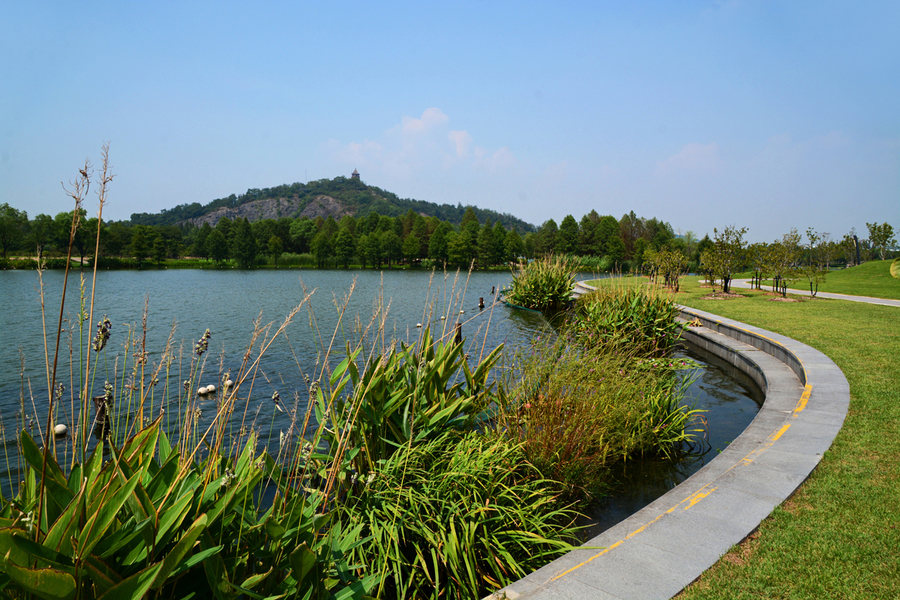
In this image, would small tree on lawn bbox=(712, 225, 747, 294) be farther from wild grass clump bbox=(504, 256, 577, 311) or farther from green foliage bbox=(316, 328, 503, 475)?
green foliage bbox=(316, 328, 503, 475)

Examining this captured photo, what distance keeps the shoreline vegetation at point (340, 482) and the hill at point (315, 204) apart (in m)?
123

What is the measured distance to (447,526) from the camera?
263 centimetres

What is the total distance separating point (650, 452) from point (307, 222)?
74.9m

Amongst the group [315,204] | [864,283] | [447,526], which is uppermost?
[315,204]

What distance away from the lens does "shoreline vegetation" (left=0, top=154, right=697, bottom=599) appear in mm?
1415

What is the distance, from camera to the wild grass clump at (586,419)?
3539 mm

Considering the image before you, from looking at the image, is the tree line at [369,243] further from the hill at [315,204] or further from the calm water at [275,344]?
the hill at [315,204]

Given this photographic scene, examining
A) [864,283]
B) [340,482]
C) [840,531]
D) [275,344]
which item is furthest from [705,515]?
[864,283]

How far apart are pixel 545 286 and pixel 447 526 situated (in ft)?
42.1

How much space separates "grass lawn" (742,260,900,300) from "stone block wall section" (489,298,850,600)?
51.6 ft

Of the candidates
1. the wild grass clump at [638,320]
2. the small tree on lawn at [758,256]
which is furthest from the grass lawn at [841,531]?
the small tree on lawn at [758,256]

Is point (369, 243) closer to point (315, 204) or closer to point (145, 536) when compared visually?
point (145, 536)

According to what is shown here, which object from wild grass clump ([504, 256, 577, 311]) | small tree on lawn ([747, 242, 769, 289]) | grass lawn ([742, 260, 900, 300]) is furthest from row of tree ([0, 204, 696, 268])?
wild grass clump ([504, 256, 577, 311])

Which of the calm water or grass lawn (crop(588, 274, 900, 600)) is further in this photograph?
the calm water
